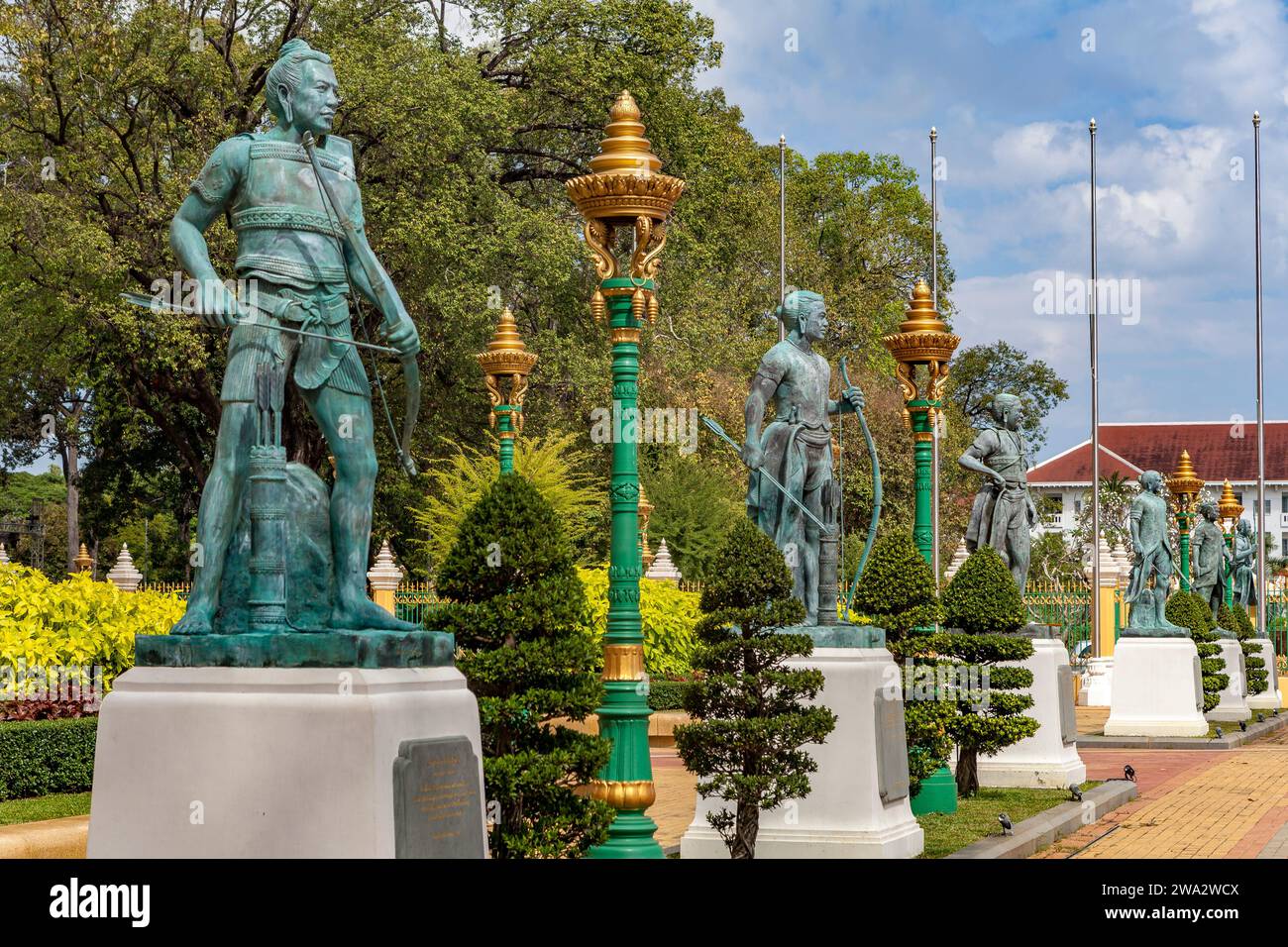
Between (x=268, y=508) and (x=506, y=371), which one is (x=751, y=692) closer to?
(x=268, y=508)

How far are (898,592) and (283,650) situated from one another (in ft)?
25.2

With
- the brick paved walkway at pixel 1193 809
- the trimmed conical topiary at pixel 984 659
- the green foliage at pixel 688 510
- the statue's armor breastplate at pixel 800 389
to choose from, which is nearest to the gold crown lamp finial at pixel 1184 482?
the brick paved walkway at pixel 1193 809

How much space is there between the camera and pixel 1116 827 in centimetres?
1439

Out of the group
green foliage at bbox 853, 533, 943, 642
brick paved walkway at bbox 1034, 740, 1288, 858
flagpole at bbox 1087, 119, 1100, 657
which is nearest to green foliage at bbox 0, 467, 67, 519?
flagpole at bbox 1087, 119, 1100, 657

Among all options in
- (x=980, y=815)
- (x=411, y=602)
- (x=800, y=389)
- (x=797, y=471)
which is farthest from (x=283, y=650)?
(x=411, y=602)

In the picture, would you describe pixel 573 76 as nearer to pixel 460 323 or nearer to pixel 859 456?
pixel 460 323

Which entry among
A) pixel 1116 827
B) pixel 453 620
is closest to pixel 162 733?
pixel 453 620

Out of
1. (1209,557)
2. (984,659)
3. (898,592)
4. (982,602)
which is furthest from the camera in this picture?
Answer: (1209,557)

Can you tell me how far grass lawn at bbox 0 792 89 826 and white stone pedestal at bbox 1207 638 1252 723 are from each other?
20763 millimetres

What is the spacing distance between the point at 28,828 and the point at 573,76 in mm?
24634

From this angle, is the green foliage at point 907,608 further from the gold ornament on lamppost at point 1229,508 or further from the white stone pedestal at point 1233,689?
the gold ornament on lamppost at point 1229,508

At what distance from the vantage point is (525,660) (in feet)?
30.5

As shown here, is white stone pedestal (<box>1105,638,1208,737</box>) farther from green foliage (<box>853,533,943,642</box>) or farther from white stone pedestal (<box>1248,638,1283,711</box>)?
green foliage (<box>853,533,943,642</box>)

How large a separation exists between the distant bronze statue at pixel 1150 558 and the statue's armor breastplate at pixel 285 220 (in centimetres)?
1823
